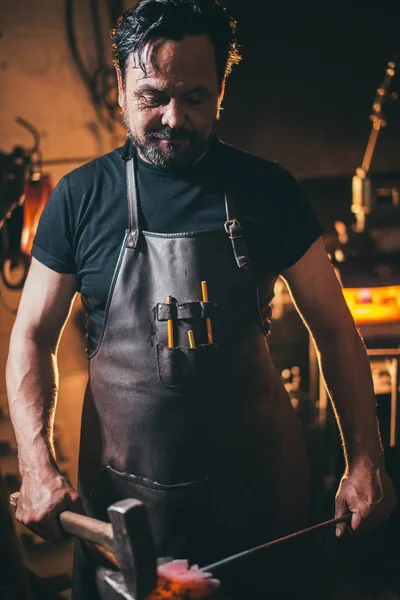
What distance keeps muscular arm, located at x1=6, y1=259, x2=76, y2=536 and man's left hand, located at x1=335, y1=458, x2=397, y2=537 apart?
0.93 m

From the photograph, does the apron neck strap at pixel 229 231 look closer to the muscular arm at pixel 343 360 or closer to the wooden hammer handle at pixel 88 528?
the muscular arm at pixel 343 360

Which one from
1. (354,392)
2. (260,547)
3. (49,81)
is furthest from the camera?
(49,81)

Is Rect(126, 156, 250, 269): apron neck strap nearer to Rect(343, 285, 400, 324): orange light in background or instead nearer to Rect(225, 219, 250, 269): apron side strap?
Rect(225, 219, 250, 269): apron side strap

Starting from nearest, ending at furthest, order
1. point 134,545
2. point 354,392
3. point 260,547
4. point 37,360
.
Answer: point 134,545, point 260,547, point 37,360, point 354,392

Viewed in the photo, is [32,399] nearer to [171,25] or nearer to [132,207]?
[132,207]

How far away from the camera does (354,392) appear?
6.62 feet

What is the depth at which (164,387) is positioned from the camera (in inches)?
72.6

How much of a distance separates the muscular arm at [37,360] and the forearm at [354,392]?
88 cm

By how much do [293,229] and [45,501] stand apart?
3.60 ft

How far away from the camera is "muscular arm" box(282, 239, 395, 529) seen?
77.7 inches

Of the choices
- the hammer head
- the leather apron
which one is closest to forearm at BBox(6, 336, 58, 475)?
the leather apron

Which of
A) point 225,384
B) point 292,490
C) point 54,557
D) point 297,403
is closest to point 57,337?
point 225,384

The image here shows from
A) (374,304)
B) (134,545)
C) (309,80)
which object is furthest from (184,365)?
(309,80)

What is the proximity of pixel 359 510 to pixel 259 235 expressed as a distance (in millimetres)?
910
